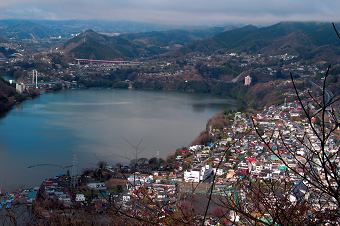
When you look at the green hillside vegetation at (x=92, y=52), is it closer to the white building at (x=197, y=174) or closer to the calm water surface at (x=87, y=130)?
the calm water surface at (x=87, y=130)

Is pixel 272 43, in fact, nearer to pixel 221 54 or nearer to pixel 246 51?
pixel 246 51

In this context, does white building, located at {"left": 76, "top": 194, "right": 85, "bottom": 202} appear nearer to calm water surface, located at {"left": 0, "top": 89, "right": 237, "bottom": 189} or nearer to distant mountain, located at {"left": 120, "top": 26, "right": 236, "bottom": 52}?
calm water surface, located at {"left": 0, "top": 89, "right": 237, "bottom": 189}

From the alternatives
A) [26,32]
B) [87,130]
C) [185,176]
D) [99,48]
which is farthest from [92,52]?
[26,32]

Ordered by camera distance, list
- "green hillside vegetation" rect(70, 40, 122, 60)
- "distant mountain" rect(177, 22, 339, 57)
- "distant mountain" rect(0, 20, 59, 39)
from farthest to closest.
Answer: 1. "distant mountain" rect(0, 20, 59, 39)
2. "green hillside vegetation" rect(70, 40, 122, 60)
3. "distant mountain" rect(177, 22, 339, 57)

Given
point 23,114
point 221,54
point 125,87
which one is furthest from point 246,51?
point 23,114

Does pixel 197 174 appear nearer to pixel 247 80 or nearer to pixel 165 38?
pixel 247 80

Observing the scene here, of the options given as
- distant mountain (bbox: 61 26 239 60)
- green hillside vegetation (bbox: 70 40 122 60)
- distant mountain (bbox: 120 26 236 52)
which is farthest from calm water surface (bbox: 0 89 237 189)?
distant mountain (bbox: 120 26 236 52)
